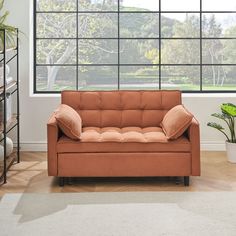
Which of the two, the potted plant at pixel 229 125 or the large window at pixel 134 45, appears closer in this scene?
the potted plant at pixel 229 125

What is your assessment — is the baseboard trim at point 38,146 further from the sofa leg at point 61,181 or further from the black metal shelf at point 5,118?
the sofa leg at point 61,181

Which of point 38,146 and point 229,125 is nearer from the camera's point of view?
point 229,125

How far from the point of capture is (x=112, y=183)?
5.38 metres

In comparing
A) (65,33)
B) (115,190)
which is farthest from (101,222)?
(65,33)

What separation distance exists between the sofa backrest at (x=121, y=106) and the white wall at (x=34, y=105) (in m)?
0.90

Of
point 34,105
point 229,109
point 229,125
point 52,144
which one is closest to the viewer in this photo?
point 52,144

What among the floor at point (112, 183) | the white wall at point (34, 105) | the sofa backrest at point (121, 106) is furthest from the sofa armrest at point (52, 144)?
the white wall at point (34, 105)

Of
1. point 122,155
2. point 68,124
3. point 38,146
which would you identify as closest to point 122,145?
point 122,155

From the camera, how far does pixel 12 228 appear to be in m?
4.06

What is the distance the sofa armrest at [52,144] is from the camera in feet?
17.0

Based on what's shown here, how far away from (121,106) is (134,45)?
1297 mm

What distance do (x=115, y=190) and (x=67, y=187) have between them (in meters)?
0.45

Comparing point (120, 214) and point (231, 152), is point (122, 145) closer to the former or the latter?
point (120, 214)

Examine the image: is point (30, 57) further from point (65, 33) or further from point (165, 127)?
point (165, 127)
